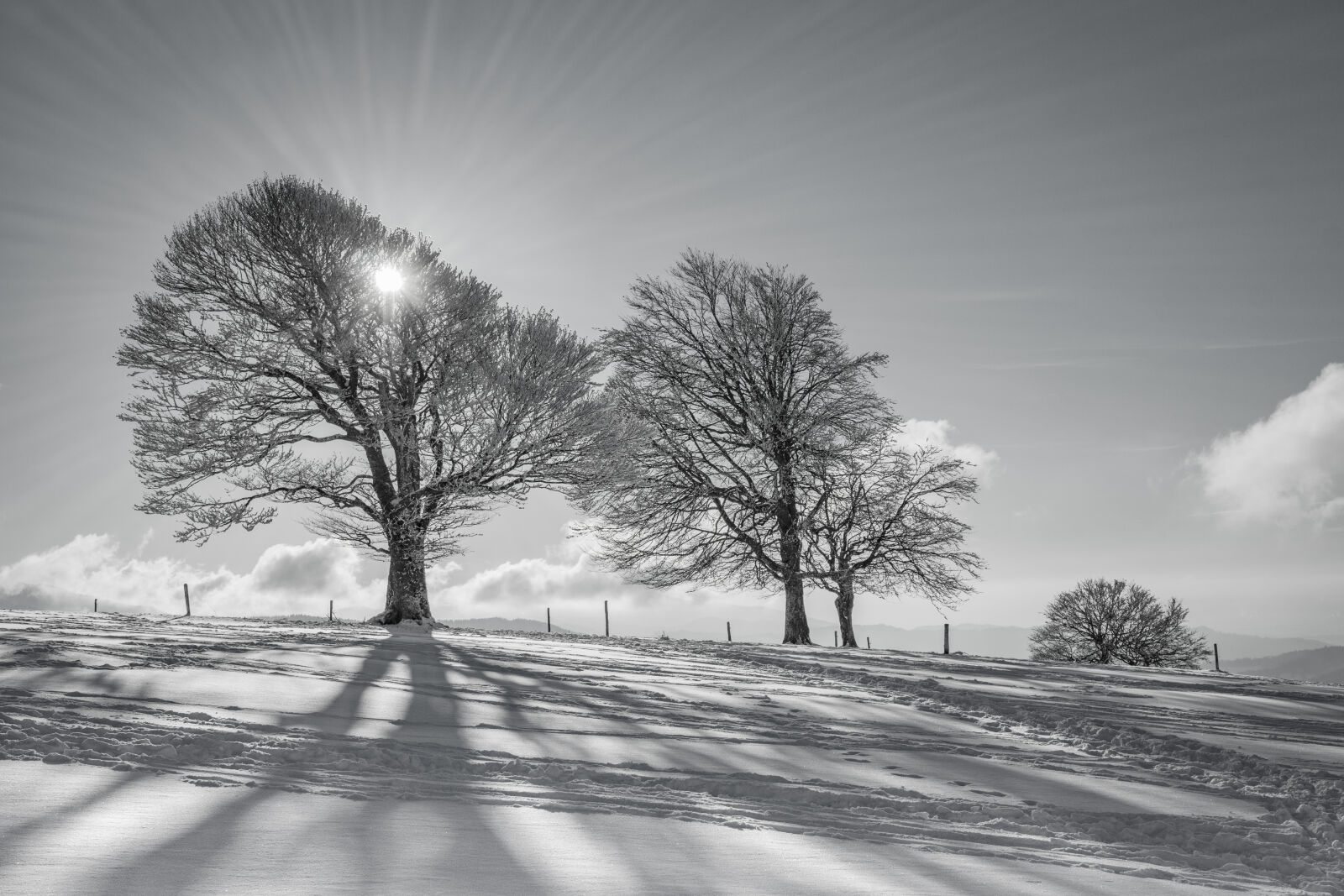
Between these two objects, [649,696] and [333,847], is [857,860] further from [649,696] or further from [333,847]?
[649,696]

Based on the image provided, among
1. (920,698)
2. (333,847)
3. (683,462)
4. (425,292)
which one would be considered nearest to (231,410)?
(425,292)

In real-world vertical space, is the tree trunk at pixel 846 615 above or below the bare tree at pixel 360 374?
below

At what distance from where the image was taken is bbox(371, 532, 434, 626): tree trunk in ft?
54.3

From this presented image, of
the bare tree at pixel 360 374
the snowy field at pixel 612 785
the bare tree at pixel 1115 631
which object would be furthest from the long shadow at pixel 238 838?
the bare tree at pixel 1115 631

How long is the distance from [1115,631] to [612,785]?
4031cm

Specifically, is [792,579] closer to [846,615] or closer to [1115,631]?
[846,615]

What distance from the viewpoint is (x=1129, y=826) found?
11.4 ft

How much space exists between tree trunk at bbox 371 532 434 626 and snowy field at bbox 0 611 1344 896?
9.03 metres

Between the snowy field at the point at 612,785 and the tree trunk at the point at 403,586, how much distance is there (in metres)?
9.03

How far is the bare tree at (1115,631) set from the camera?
118 feet

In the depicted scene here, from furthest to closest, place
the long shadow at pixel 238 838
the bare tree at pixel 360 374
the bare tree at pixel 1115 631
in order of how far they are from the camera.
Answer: the bare tree at pixel 1115 631 → the bare tree at pixel 360 374 → the long shadow at pixel 238 838

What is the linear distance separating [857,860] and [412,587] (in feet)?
50.7

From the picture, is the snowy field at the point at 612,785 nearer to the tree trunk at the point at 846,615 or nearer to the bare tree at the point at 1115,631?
the tree trunk at the point at 846,615

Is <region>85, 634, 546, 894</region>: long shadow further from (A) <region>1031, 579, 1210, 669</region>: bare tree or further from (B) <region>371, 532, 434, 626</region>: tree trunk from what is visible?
(A) <region>1031, 579, 1210, 669</region>: bare tree
